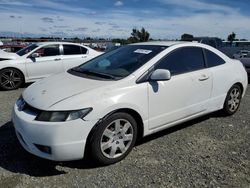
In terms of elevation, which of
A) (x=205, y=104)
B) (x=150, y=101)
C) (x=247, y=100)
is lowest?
(x=247, y=100)

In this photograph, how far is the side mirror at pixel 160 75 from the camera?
368 centimetres

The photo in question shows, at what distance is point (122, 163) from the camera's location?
358cm

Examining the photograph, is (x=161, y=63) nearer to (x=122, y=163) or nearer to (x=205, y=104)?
(x=205, y=104)

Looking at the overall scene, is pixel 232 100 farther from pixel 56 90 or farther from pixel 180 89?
pixel 56 90

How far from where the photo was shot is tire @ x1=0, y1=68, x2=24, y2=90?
8086 mm

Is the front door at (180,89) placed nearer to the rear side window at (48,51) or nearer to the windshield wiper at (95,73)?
the windshield wiper at (95,73)

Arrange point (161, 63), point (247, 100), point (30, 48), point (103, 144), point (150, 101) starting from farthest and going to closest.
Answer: point (30, 48) → point (247, 100) → point (161, 63) → point (150, 101) → point (103, 144)

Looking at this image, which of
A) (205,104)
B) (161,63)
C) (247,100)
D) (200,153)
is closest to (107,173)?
(200,153)

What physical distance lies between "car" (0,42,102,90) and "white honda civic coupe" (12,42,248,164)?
170 inches

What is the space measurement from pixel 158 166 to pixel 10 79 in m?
6.14

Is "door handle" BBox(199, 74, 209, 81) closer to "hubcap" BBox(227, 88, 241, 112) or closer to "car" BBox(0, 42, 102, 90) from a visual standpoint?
"hubcap" BBox(227, 88, 241, 112)

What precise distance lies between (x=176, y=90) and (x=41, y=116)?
193 centimetres

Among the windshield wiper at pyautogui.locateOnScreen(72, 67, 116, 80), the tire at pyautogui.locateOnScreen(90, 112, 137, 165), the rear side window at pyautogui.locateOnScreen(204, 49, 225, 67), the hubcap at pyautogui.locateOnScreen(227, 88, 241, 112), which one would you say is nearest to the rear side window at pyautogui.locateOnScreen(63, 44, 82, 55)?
the windshield wiper at pyautogui.locateOnScreen(72, 67, 116, 80)

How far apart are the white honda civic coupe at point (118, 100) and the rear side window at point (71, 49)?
15.6 ft
